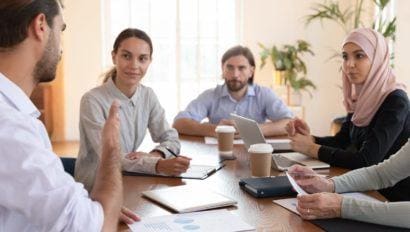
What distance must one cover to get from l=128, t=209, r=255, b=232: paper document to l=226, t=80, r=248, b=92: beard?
1.89 meters

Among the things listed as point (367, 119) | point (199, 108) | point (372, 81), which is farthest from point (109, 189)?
point (199, 108)

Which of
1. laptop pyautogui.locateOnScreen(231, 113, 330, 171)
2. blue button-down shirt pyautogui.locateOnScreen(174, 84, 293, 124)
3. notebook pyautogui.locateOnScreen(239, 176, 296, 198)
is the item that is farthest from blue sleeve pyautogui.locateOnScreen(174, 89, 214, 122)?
notebook pyautogui.locateOnScreen(239, 176, 296, 198)

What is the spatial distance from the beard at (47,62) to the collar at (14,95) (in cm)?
8

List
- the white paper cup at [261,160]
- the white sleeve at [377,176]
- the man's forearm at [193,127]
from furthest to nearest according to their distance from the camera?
the man's forearm at [193,127], the white paper cup at [261,160], the white sleeve at [377,176]

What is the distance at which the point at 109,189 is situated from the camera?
1.16 metres

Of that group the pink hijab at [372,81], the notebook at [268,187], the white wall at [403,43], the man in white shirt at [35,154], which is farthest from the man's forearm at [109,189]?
the white wall at [403,43]

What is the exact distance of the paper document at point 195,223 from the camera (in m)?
1.24

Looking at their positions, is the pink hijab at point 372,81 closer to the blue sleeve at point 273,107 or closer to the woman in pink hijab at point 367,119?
the woman in pink hijab at point 367,119

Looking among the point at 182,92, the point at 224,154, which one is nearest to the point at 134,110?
the point at 224,154

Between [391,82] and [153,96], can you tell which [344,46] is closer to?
[391,82]

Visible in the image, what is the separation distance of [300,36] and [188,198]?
4879mm

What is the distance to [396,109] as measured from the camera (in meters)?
2.09

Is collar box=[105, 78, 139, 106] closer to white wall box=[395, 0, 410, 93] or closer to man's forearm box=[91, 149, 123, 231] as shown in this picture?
man's forearm box=[91, 149, 123, 231]

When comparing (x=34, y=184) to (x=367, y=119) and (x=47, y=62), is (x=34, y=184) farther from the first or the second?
(x=367, y=119)
